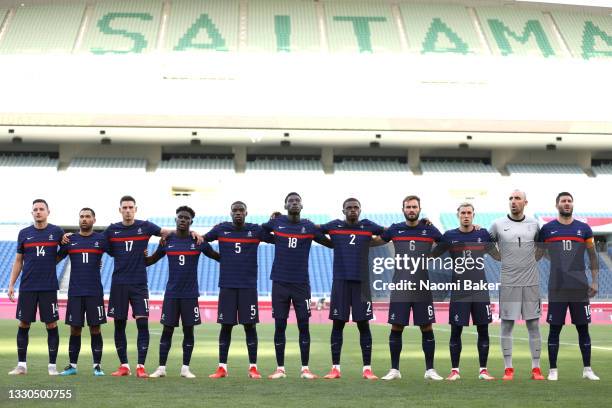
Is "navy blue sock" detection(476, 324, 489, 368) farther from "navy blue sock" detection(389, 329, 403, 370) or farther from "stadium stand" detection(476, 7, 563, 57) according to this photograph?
"stadium stand" detection(476, 7, 563, 57)

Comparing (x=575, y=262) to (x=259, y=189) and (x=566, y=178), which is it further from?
(x=566, y=178)

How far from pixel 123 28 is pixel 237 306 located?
33.8 metres

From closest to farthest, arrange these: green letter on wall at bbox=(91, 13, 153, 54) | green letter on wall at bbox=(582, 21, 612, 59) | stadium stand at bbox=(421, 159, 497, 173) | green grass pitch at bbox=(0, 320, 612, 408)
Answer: green grass pitch at bbox=(0, 320, 612, 408) < green letter on wall at bbox=(91, 13, 153, 54) < stadium stand at bbox=(421, 159, 497, 173) < green letter on wall at bbox=(582, 21, 612, 59)

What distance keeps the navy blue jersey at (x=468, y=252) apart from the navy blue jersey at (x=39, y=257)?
452cm

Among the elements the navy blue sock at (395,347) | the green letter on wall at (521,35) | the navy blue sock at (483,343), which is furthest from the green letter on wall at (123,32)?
the navy blue sock at (483,343)

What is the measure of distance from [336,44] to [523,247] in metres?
32.3

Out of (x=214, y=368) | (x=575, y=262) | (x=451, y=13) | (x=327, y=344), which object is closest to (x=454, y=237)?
(x=575, y=262)

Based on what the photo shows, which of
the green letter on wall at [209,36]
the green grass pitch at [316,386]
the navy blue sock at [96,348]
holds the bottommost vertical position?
the green grass pitch at [316,386]

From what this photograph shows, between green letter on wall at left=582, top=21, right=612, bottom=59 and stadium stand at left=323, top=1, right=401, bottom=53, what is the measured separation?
30.1 ft

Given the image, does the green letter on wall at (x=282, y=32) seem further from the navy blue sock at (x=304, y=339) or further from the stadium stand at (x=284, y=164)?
the navy blue sock at (x=304, y=339)

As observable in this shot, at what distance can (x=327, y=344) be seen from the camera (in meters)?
17.4

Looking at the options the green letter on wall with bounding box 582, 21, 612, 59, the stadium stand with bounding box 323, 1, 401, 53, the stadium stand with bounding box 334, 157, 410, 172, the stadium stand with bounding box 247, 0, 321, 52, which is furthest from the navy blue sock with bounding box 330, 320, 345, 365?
the green letter on wall with bounding box 582, 21, 612, 59

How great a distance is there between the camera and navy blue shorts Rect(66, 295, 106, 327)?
33.5 ft

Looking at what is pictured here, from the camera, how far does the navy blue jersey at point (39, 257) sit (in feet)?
34.0
